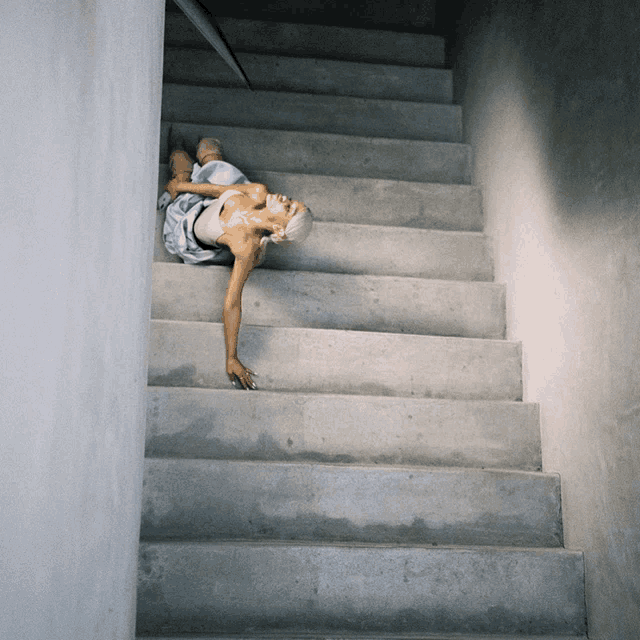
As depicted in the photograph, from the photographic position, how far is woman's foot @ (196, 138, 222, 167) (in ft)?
10.8

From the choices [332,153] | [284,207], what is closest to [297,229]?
[284,207]

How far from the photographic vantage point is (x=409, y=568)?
2.11 m

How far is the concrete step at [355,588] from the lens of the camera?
2006 mm

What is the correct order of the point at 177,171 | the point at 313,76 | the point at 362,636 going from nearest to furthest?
the point at 362,636
the point at 177,171
the point at 313,76

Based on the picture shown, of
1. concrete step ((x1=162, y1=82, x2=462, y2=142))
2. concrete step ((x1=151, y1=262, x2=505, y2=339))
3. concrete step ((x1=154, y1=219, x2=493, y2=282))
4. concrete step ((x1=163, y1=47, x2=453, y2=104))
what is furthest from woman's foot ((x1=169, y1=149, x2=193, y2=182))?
concrete step ((x1=163, y1=47, x2=453, y2=104))

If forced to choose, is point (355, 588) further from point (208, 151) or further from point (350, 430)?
point (208, 151)

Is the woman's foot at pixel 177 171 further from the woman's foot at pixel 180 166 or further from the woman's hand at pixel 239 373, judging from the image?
the woman's hand at pixel 239 373

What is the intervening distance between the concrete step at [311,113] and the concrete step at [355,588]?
2419 millimetres

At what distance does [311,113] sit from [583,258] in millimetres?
2014

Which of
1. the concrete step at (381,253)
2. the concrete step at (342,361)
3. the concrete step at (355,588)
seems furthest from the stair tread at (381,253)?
the concrete step at (355,588)

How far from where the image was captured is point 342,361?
2.68 meters

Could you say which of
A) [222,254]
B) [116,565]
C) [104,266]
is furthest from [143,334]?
[222,254]

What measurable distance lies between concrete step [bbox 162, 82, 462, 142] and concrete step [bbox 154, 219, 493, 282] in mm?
873

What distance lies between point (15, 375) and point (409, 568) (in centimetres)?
165
